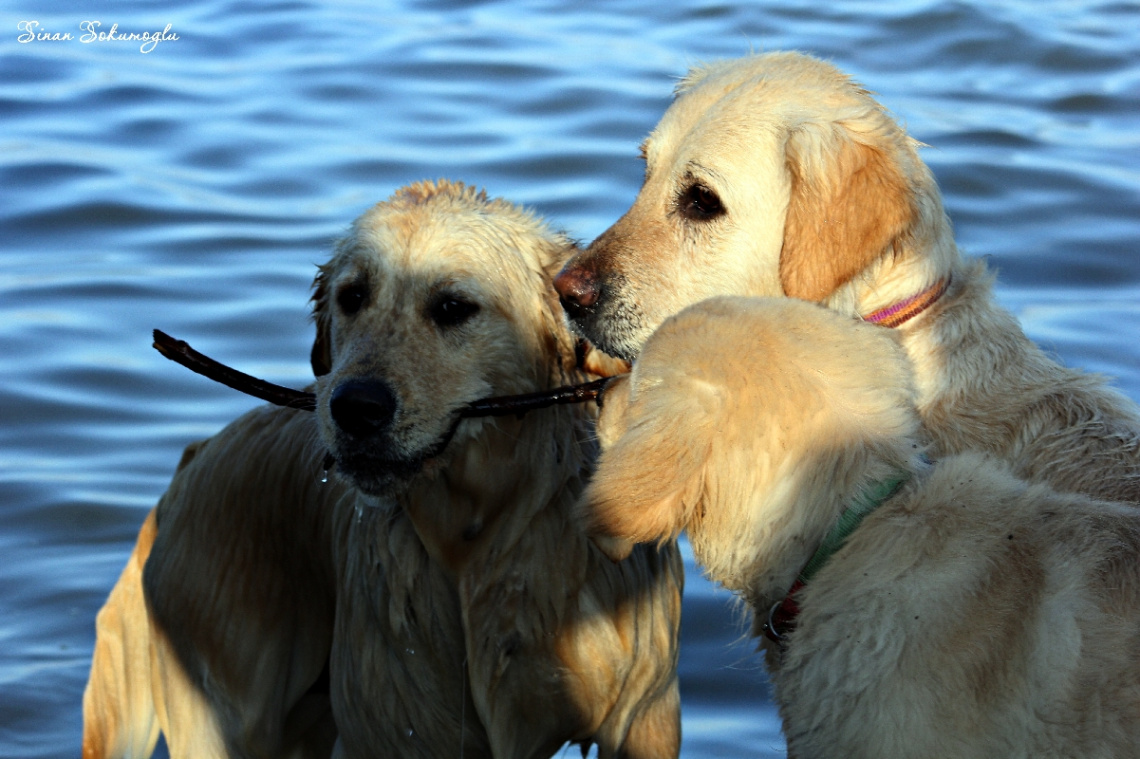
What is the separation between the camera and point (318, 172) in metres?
10.6

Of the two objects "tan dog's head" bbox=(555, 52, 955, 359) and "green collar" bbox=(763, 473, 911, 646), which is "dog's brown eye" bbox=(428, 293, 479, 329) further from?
"green collar" bbox=(763, 473, 911, 646)

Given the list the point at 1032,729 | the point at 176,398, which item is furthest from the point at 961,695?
the point at 176,398

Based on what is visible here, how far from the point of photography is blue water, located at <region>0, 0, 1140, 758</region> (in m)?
6.63

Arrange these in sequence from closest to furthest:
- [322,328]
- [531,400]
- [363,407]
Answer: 1. [363,407]
2. [531,400]
3. [322,328]

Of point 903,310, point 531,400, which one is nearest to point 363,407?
point 531,400

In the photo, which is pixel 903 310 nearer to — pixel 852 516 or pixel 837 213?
pixel 837 213

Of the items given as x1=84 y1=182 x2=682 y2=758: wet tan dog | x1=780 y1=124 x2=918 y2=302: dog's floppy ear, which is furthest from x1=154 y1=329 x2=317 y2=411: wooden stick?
x1=780 y1=124 x2=918 y2=302: dog's floppy ear

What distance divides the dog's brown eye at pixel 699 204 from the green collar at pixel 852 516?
121 centimetres

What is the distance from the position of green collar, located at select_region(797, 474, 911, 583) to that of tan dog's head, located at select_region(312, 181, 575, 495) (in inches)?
48.7

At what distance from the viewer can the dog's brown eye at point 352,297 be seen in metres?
4.12

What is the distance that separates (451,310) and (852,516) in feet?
4.75

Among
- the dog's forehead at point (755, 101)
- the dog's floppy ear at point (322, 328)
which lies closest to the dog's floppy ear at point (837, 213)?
the dog's forehead at point (755, 101)

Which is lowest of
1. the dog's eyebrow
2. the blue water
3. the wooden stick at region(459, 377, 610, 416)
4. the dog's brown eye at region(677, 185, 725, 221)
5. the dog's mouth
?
the blue water

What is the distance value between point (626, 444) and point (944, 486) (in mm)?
763
